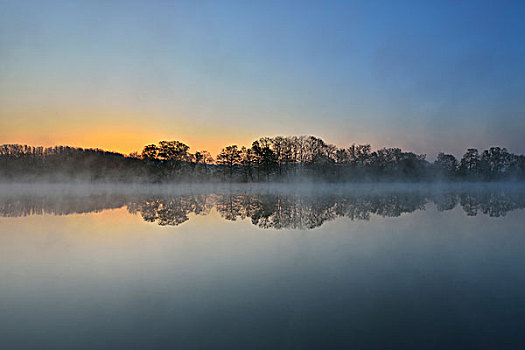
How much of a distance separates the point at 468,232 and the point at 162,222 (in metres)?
13.9

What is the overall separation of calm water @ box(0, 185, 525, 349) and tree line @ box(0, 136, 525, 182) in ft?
178

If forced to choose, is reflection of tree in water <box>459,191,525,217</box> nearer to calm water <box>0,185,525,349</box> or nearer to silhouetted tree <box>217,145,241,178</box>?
calm water <box>0,185,525,349</box>

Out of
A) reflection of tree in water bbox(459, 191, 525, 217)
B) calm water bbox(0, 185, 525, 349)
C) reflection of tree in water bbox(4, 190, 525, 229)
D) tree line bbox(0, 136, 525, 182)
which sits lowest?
calm water bbox(0, 185, 525, 349)

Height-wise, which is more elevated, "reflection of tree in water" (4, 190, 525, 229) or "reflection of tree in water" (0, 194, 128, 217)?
"reflection of tree in water" (4, 190, 525, 229)

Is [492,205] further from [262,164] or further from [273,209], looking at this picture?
[262,164]

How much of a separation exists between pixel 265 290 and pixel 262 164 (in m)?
57.9

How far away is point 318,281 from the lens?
616 centimetres

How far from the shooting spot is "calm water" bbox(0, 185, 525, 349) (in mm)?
4023

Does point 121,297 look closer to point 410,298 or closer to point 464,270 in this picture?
point 410,298

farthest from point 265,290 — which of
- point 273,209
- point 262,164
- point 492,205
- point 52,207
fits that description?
point 262,164

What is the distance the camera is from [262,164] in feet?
208

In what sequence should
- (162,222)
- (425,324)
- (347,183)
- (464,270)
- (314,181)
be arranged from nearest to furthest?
(425,324) → (464,270) → (162,222) → (314,181) → (347,183)

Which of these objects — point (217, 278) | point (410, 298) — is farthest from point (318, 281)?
point (217, 278)

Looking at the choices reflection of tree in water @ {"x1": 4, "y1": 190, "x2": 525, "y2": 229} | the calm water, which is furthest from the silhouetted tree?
the calm water
